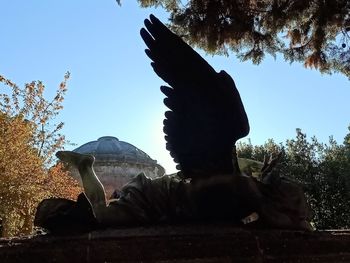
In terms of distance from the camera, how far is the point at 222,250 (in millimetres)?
2760

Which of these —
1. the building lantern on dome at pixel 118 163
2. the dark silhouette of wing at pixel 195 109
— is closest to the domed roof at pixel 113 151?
the building lantern on dome at pixel 118 163

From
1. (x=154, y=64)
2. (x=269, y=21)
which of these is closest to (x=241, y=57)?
(x=269, y=21)

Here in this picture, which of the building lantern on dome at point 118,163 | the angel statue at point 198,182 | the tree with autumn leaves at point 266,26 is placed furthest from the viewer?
the building lantern on dome at point 118,163

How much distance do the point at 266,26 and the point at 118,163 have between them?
14488mm

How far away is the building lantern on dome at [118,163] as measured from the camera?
2123 cm

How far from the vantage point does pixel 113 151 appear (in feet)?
76.1

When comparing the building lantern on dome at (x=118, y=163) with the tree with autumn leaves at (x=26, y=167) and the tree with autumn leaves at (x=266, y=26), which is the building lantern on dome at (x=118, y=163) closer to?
the tree with autumn leaves at (x=26, y=167)

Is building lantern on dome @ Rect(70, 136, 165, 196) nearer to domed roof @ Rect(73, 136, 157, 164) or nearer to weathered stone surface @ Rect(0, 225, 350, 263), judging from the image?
domed roof @ Rect(73, 136, 157, 164)

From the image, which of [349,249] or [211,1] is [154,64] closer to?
[349,249]

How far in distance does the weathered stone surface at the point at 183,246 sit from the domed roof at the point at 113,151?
19086 mm

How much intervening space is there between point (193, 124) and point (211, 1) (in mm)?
4656

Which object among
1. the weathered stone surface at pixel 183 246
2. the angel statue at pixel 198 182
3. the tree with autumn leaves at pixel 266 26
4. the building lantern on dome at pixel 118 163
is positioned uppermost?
the building lantern on dome at pixel 118 163

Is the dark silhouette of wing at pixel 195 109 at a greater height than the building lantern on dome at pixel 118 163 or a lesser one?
lesser

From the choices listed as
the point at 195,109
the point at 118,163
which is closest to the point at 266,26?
the point at 195,109
